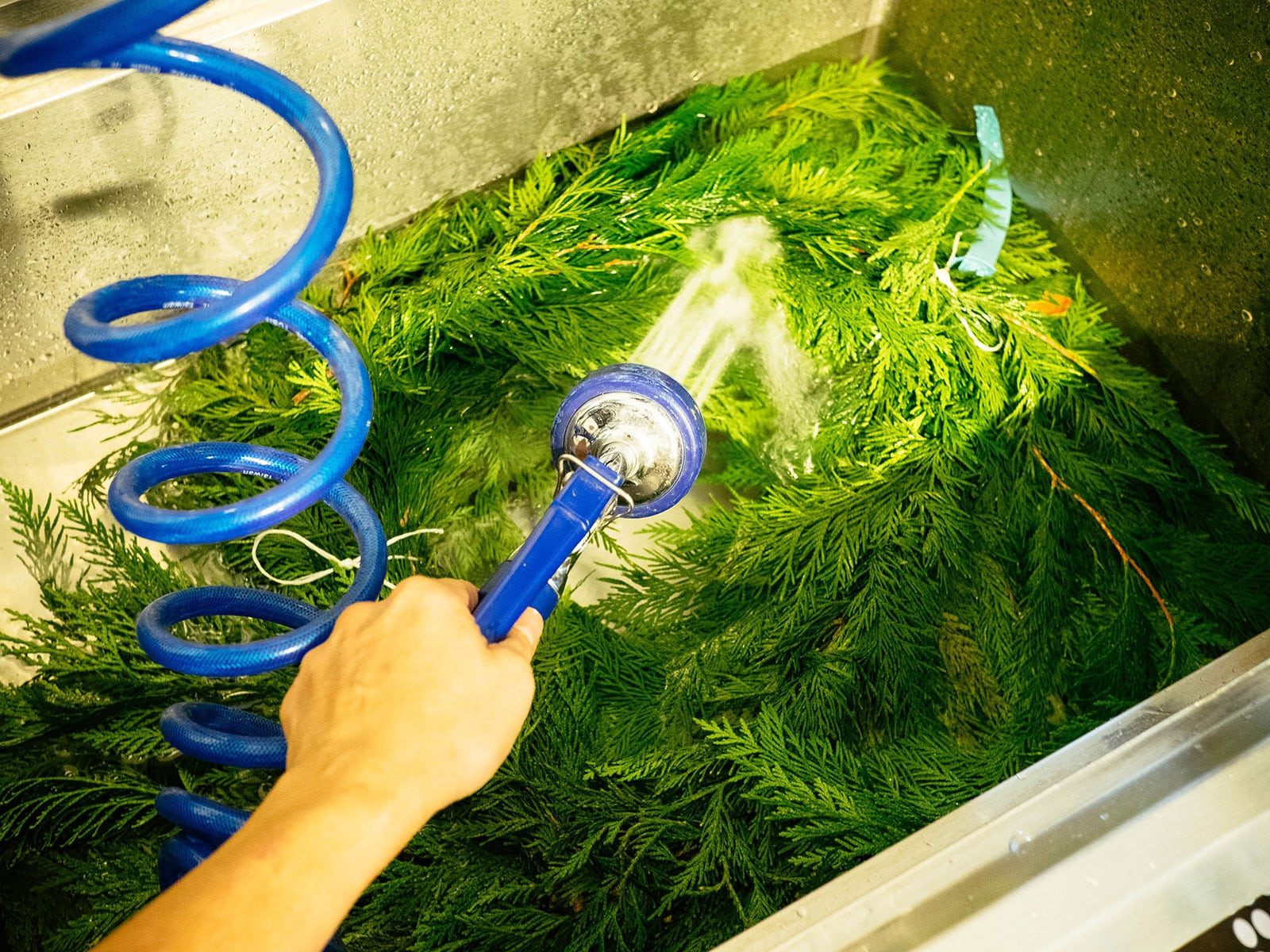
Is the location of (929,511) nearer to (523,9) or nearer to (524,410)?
(524,410)

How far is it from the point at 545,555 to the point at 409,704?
0.17 m

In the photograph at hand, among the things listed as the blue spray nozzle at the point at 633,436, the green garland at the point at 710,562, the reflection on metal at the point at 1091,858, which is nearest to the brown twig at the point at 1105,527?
the green garland at the point at 710,562

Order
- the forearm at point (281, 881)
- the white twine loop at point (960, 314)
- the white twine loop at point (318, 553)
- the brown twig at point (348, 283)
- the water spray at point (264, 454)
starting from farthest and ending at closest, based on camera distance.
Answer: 1. the brown twig at point (348, 283)
2. the white twine loop at point (960, 314)
3. the white twine loop at point (318, 553)
4. the water spray at point (264, 454)
5. the forearm at point (281, 881)

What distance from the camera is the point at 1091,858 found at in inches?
25.6

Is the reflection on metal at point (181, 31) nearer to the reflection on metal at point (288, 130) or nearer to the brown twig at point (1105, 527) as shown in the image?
the reflection on metal at point (288, 130)

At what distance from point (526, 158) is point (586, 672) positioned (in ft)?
2.44

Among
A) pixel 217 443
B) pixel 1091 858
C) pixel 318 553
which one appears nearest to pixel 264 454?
pixel 217 443

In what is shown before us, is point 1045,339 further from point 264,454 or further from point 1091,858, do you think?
point 264,454

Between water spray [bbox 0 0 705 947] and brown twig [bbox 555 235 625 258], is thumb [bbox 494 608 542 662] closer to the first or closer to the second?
water spray [bbox 0 0 705 947]

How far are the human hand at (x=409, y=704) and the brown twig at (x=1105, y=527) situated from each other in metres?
0.70

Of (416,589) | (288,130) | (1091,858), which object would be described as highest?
(288,130)

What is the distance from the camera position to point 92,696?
1013mm

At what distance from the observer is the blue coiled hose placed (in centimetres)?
59

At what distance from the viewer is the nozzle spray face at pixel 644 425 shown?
0.92 meters
